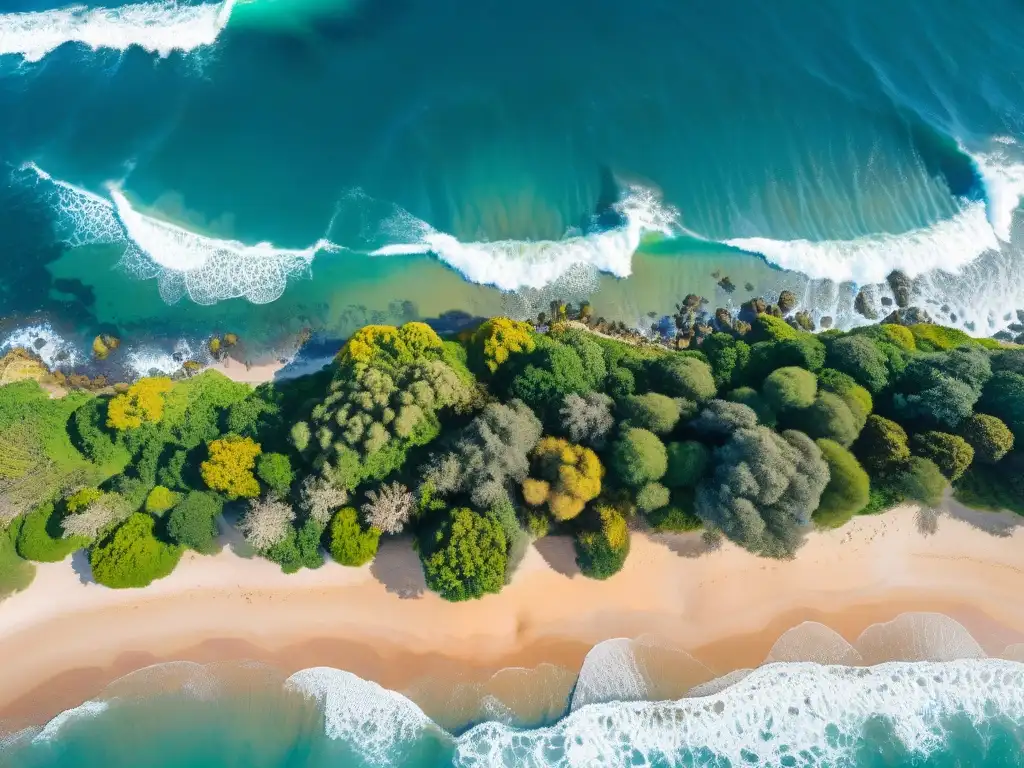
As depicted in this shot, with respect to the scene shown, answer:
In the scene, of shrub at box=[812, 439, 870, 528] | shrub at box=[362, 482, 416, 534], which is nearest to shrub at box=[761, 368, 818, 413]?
shrub at box=[812, 439, 870, 528]

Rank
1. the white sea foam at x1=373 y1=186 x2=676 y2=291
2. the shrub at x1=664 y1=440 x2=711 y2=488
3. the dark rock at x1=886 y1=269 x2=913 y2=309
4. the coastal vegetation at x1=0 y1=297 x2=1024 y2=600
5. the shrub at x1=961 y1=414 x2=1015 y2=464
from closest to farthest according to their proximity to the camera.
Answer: the coastal vegetation at x1=0 y1=297 x2=1024 y2=600 → the shrub at x1=664 y1=440 x2=711 y2=488 → the shrub at x1=961 y1=414 x2=1015 y2=464 → the dark rock at x1=886 y1=269 x2=913 y2=309 → the white sea foam at x1=373 y1=186 x2=676 y2=291

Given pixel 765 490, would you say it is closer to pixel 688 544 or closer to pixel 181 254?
pixel 688 544

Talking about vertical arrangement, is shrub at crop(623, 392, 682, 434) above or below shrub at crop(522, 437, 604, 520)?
above

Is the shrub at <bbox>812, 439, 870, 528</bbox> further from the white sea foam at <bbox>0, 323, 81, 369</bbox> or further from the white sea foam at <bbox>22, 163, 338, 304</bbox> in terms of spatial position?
the white sea foam at <bbox>0, 323, 81, 369</bbox>

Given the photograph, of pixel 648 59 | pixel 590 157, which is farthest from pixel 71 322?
pixel 648 59

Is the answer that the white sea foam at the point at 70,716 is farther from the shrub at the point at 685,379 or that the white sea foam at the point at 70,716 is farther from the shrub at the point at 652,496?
the shrub at the point at 685,379

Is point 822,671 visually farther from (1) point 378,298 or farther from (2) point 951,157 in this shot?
(2) point 951,157
